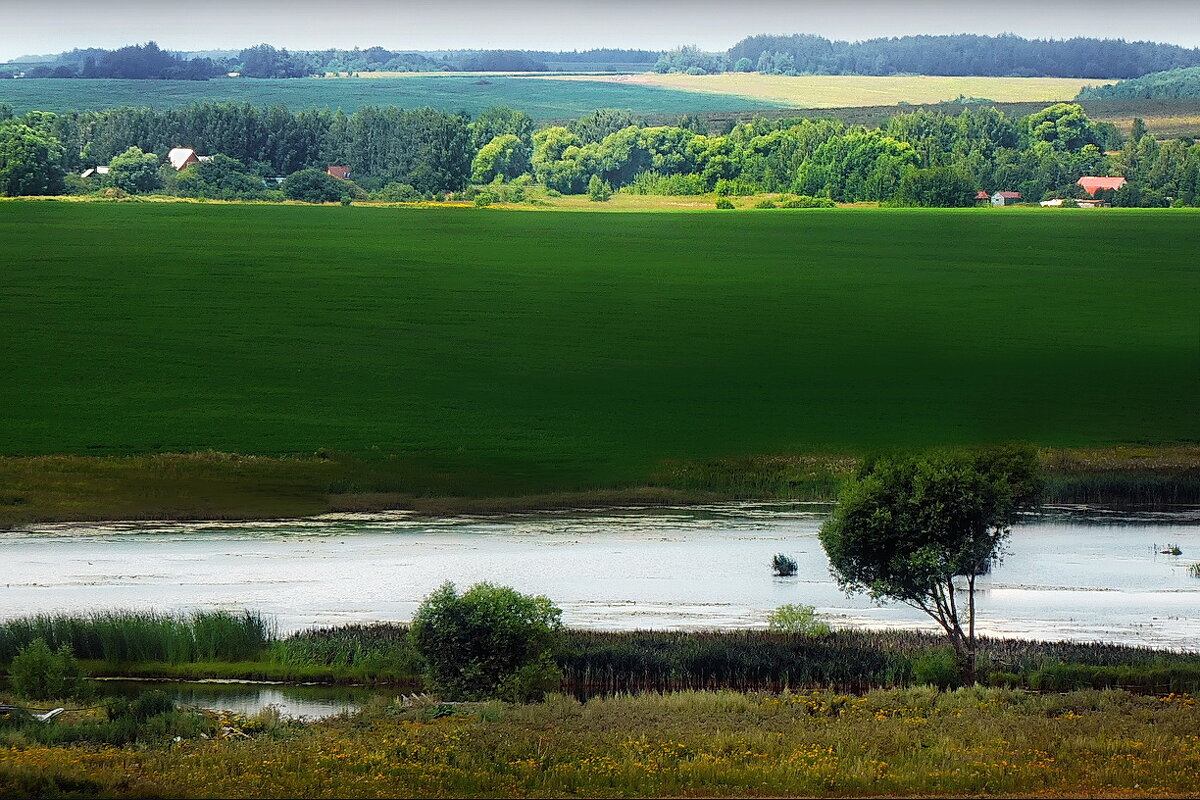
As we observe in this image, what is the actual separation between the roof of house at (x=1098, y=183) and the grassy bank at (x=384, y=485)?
12.5 metres

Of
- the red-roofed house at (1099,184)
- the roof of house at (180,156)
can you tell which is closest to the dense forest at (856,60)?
the red-roofed house at (1099,184)

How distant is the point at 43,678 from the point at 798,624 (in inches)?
451

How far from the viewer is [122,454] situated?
35.9 metres

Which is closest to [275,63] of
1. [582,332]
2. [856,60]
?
[856,60]

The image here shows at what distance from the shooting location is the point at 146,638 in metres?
21.7

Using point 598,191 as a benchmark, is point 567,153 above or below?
above

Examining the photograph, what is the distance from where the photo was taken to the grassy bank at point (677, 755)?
1070 cm

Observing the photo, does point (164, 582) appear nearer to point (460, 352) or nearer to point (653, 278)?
point (460, 352)

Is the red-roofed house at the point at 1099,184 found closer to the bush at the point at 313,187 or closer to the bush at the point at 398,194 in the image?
the bush at the point at 398,194

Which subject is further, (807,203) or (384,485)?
(807,203)

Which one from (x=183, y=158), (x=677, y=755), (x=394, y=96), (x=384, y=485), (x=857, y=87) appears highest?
(x=857, y=87)

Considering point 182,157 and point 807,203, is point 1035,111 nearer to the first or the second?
point 807,203

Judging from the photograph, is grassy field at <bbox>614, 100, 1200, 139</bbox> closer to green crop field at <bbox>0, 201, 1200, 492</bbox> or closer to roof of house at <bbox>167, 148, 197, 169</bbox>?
green crop field at <bbox>0, 201, 1200, 492</bbox>

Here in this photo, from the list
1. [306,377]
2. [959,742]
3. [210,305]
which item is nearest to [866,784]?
[959,742]
